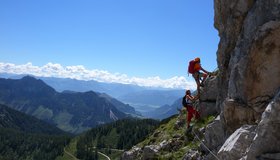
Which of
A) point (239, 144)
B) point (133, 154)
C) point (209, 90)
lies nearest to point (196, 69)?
point (209, 90)

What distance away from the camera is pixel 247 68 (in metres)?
22.2

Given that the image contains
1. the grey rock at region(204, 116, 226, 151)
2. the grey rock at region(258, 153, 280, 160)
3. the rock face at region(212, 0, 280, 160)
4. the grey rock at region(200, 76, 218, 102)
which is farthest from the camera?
the grey rock at region(200, 76, 218, 102)

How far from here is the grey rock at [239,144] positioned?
65.1 feet

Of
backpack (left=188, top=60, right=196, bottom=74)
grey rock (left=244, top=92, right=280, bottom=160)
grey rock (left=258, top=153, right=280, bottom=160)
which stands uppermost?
backpack (left=188, top=60, right=196, bottom=74)

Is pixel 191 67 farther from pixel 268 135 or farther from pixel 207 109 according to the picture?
pixel 268 135

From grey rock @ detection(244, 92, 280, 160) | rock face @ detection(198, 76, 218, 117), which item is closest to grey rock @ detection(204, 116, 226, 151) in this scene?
grey rock @ detection(244, 92, 280, 160)

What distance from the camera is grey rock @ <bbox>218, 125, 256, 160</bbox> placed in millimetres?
19844

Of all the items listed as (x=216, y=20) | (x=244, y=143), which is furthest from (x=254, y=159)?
(x=216, y=20)

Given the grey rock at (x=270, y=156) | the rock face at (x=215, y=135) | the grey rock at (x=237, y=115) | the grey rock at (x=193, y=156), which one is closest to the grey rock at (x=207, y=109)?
the grey rock at (x=193, y=156)

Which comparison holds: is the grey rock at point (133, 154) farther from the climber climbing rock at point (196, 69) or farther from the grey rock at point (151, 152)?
the climber climbing rock at point (196, 69)

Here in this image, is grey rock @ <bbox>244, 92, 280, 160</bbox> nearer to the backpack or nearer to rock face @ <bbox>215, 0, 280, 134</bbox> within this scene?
rock face @ <bbox>215, 0, 280, 134</bbox>

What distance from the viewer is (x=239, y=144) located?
20047 mm

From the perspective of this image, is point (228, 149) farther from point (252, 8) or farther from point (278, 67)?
point (252, 8)

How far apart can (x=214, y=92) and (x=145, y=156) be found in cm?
1315
